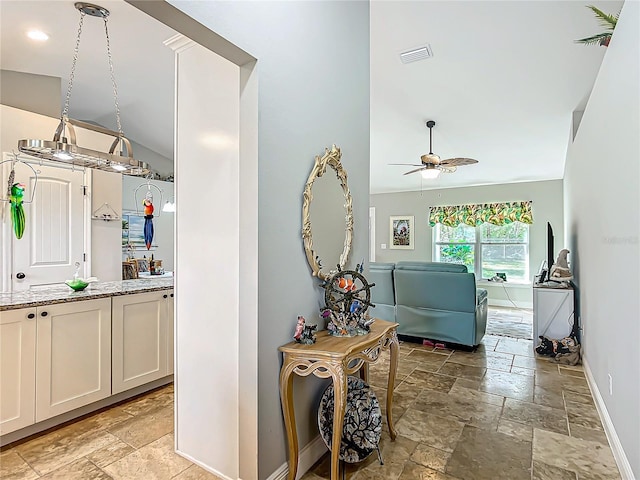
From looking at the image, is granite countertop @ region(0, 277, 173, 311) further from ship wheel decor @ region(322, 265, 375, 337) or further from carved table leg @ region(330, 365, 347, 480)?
→ carved table leg @ region(330, 365, 347, 480)

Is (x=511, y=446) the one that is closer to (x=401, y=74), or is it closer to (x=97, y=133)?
(x=401, y=74)

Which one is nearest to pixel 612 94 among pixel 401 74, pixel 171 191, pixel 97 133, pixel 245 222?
pixel 401 74

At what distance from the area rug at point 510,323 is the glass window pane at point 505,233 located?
144 cm

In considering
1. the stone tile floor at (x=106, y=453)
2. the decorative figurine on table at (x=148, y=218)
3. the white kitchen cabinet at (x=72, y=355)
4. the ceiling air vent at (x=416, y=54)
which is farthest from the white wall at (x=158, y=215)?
the ceiling air vent at (x=416, y=54)

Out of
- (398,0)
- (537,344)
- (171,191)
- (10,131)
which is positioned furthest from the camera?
(171,191)

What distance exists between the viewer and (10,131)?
10.5 feet

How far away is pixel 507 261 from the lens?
7332mm

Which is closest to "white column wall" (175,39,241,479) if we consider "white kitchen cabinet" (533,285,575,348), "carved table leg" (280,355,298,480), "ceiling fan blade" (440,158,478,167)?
"carved table leg" (280,355,298,480)

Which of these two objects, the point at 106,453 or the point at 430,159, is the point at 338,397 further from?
the point at 430,159

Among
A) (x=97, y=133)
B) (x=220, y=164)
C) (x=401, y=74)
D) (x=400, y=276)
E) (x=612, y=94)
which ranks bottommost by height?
(x=400, y=276)

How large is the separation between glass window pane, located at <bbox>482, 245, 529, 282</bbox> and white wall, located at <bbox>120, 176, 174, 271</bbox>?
20.5 feet

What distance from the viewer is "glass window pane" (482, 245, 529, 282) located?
715 cm

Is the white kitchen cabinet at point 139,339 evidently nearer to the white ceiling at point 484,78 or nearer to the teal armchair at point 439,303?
the teal armchair at point 439,303

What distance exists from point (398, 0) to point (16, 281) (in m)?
4.13
